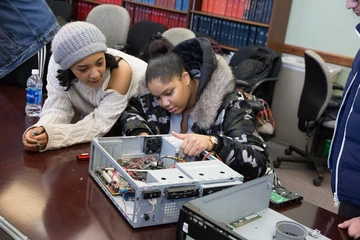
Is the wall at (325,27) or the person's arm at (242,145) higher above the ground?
the wall at (325,27)

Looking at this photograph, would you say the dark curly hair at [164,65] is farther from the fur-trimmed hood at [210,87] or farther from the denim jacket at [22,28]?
the denim jacket at [22,28]

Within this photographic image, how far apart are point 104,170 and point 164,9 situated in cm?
355

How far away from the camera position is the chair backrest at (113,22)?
452 centimetres

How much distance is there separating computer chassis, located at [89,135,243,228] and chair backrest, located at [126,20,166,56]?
3.00m

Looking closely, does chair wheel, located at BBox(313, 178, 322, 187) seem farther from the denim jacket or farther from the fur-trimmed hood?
the denim jacket

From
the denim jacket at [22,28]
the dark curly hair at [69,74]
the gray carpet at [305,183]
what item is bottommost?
the gray carpet at [305,183]

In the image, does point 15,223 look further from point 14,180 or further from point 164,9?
point 164,9

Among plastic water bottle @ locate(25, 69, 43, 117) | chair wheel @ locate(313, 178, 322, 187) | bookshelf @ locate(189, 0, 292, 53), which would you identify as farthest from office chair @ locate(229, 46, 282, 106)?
plastic water bottle @ locate(25, 69, 43, 117)

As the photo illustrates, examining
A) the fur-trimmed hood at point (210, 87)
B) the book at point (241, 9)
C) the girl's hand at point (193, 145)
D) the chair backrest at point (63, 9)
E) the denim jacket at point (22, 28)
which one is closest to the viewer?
the denim jacket at point (22, 28)

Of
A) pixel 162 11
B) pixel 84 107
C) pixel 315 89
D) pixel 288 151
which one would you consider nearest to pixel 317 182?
pixel 288 151

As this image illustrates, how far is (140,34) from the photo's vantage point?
4.64 m

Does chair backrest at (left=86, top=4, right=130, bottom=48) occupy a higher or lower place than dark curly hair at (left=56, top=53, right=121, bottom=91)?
lower

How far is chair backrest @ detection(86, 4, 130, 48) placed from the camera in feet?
14.8

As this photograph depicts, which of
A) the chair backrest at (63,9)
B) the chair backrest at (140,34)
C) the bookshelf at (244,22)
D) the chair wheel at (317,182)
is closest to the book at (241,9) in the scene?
the bookshelf at (244,22)
